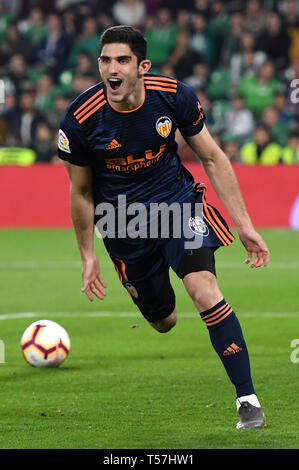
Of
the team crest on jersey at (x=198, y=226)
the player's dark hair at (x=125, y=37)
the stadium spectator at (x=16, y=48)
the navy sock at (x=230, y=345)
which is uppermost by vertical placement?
the stadium spectator at (x=16, y=48)

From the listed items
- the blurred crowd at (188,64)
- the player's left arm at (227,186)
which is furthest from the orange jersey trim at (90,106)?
the blurred crowd at (188,64)

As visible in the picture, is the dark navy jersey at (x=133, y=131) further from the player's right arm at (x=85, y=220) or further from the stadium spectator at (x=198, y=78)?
the stadium spectator at (x=198, y=78)

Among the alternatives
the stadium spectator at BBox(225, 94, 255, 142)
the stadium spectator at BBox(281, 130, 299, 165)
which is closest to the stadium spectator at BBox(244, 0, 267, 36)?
the stadium spectator at BBox(225, 94, 255, 142)

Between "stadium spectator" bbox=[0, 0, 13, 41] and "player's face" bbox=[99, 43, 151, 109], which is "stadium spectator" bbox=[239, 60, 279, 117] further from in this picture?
"player's face" bbox=[99, 43, 151, 109]

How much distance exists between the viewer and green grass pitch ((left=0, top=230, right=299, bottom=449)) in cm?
529

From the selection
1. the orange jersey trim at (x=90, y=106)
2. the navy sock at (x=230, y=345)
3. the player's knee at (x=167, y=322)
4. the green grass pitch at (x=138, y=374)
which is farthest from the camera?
the player's knee at (x=167, y=322)

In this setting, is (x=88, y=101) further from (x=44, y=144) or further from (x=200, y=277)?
(x=44, y=144)

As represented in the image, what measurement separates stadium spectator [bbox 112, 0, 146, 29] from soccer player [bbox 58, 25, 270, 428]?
1663 cm

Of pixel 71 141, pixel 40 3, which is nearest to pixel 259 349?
pixel 71 141

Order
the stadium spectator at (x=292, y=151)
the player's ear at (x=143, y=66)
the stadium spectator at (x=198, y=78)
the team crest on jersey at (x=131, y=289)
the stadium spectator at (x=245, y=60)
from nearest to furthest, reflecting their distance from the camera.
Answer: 1. the player's ear at (x=143, y=66)
2. the team crest on jersey at (x=131, y=289)
3. the stadium spectator at (x=292, y=151)
4. the stadium spectator at (x=198, y=78)
5. the stadium spectator at (x=245, y=60)

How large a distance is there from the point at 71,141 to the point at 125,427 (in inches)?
64.1

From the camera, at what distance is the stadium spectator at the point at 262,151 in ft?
59.8

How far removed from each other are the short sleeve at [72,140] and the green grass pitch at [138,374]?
4.95ft

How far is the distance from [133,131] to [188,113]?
33 centimetres
